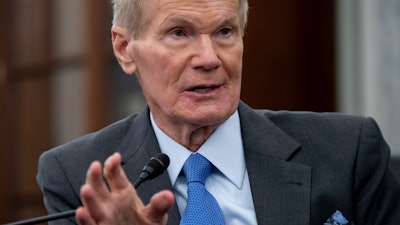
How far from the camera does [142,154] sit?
3363 millimetres

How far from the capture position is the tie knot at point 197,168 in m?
3.24

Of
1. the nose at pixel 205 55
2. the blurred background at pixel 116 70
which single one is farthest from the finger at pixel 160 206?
the blurred background at pixel 116 70

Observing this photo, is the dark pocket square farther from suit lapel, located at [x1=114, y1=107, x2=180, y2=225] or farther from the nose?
the nose

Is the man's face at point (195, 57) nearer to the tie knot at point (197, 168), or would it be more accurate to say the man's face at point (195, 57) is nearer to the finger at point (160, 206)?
the tie knot at point (197, 168)

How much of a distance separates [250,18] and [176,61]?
3267mm

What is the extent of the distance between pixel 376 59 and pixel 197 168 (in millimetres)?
3152

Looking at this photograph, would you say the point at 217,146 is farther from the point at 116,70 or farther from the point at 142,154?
the point at 116,70

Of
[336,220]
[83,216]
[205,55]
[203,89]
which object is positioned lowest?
[336,220]

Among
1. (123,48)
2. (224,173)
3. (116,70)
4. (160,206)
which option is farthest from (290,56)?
(160,206)

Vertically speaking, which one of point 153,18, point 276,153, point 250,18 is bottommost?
point 250,18

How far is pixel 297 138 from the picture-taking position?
3.42 meters

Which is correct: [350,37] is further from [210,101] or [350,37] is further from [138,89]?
[210,101]

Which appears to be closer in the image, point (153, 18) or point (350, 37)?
point (153, 18)

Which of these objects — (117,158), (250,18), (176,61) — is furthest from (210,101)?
(250,18)
